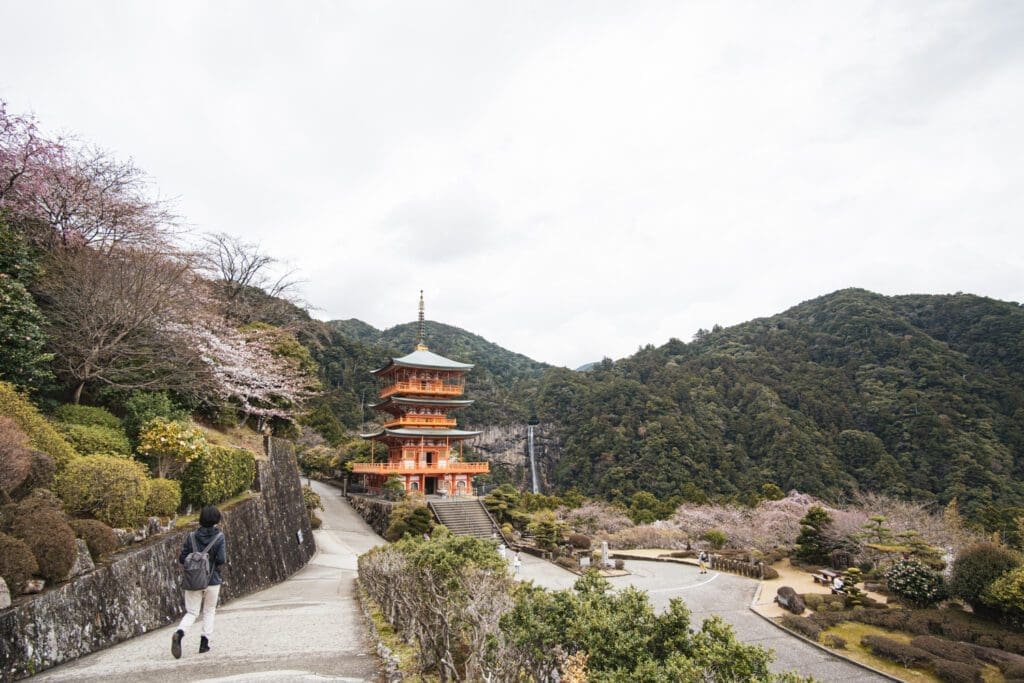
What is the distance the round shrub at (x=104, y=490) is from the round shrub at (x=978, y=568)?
1626 centimetres

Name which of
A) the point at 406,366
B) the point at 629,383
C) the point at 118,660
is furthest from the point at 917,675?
the point at 629,383

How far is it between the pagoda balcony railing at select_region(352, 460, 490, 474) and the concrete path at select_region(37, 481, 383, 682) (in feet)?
50.1

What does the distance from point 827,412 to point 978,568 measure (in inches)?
1437

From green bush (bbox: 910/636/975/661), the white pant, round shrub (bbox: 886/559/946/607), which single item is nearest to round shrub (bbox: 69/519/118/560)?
the white pant

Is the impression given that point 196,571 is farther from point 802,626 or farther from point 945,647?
point 945,647

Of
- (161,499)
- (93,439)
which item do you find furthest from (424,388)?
(93,439)

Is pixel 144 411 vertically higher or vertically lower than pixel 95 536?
higher

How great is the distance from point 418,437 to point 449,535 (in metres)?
21.1

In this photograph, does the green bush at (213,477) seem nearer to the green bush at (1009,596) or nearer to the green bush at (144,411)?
the green bush at (144,411)

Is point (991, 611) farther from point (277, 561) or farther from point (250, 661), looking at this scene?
point (277, 561)

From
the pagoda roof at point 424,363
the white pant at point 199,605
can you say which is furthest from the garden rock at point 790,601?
the pagoda roof at point 424,363

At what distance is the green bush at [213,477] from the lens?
1041 cm

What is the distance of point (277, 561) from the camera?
44.3ft

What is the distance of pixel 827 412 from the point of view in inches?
1747
